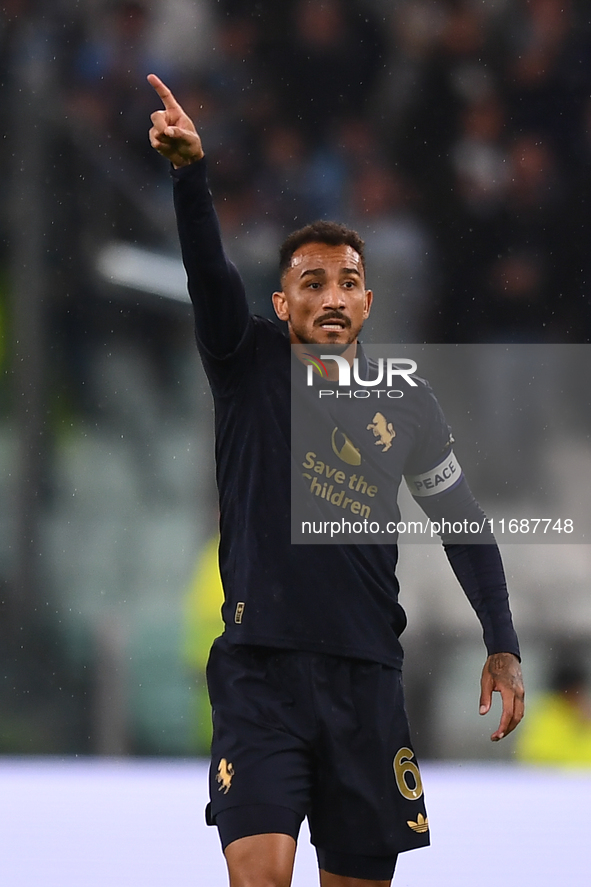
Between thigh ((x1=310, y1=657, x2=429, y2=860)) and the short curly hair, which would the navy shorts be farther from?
the short curly hair

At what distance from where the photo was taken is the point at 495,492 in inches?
213

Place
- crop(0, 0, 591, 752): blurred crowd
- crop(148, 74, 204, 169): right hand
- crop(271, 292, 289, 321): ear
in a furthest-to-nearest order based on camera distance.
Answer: crop(0, 0, 591, 752): blurred crowd → crop(271, 292, 289, 321): ear → crop(148, 74, 204, 169): right hand

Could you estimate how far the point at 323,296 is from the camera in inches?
95.6

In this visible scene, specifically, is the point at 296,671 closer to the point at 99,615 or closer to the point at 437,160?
the point at 99,615

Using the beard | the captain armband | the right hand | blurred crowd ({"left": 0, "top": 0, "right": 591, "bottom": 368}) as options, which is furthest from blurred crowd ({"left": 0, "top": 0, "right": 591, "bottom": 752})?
the right hand

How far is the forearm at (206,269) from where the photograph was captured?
2.17m

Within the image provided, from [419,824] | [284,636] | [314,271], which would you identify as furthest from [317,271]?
[419,824]

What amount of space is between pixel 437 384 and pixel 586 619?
3.81 ft

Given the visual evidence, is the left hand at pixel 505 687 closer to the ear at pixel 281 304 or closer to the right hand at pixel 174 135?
the ear at pixel 281 304

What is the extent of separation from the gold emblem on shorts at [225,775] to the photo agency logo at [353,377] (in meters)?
0.71

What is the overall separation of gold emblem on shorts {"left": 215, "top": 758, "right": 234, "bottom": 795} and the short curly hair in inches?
37.9

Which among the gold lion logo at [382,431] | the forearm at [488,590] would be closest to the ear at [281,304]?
the gold lion logo at [382,431]

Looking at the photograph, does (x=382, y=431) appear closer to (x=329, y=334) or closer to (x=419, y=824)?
(x=329, y=334)

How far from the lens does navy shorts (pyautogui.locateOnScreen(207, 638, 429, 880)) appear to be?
2.16 meters
